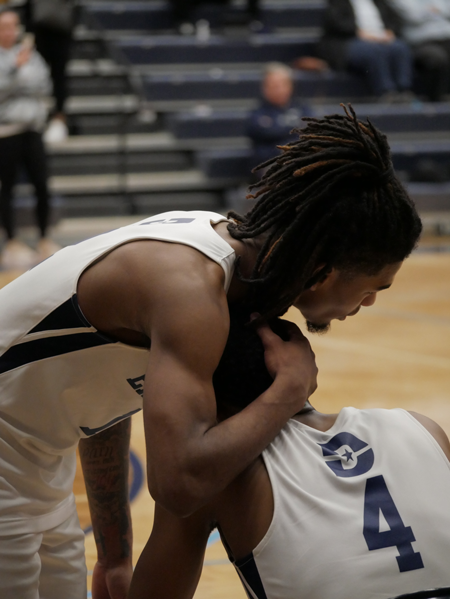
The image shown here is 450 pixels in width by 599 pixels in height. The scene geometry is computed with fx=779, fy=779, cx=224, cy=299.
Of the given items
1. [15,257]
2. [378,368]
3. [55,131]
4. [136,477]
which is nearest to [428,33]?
[55,131]

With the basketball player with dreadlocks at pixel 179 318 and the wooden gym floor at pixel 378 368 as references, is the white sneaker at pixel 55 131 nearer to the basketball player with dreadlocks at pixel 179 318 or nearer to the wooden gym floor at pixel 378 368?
the wooden gym floor at pixel 378 368

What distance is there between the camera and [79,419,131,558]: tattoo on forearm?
1772 mm

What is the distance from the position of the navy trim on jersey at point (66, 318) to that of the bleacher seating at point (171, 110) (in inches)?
252

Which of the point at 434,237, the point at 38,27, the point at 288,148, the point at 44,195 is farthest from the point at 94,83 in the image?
the point at 288,148

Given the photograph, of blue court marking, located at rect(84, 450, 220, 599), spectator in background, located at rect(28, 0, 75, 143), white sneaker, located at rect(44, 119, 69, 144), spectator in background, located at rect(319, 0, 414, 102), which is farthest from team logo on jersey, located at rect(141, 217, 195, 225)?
spectator in background, located at rect(319, 0, 414, 102)

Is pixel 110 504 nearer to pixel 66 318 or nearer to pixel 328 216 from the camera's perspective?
pixel 66 318

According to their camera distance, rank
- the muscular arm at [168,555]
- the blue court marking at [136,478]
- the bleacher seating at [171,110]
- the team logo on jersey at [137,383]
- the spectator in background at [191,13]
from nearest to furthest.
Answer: the muscular arm at [168,555] < the team logo on jersey at [137,383] < the blue court marking at [136,478] < the bleacher seating at [171,110] < the spectator in background at [191,13]

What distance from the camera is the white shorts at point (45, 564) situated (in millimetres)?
1368

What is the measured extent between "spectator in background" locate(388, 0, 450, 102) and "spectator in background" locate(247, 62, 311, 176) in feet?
7.31

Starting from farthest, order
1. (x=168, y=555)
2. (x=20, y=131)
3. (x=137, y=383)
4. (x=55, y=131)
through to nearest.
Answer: (x=55, y=131)
(x=20, y=131)
(x=137, y=383)
(x=168, y=555)

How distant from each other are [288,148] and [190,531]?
704 millimetres

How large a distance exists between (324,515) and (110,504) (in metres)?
0.77

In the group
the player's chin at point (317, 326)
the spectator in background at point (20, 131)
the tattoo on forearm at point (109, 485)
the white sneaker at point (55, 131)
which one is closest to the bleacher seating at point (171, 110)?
the white sneaker at point (55, 131)

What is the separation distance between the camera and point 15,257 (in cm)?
600
